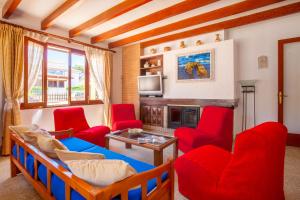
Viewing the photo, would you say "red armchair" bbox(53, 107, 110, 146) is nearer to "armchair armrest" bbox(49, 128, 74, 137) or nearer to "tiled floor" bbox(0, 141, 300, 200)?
"armchair armrest" bbox(49, 128, 74, 137)

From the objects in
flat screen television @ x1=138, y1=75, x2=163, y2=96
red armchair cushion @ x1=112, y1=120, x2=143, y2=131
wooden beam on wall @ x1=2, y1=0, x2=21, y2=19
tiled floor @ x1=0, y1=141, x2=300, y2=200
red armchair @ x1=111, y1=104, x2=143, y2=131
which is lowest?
tiled floor @ x1=0, y1=141, x2=300, y2=200

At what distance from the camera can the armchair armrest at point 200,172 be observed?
1432 mm

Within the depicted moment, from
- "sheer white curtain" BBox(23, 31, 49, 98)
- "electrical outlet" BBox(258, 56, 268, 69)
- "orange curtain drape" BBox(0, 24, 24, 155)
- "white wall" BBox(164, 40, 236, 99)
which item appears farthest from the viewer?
"white wall" BBox(164, 40, 236, 99)

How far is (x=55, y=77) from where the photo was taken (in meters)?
4.00

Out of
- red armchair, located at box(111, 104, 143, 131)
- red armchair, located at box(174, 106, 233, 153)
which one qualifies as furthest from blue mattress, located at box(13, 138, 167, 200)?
red armchair, located at box(111, 104, 143, 131)

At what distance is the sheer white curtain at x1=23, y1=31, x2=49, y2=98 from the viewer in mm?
3381

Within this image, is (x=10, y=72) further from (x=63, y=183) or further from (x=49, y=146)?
(x=63, y=183)

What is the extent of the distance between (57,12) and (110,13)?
0.97 meters

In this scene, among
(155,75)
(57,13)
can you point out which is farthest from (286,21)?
(57,13)

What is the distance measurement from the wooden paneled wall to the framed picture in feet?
4.64

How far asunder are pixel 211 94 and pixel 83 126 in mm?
2966

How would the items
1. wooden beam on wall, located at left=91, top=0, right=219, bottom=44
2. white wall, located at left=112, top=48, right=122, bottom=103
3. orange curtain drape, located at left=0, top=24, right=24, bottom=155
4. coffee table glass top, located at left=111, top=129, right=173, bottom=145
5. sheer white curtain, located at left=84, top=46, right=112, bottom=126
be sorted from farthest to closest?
white wall, located at left=112, top=48, right=122, bottom=103, sheer white curtain, located at left=84, top=46, right=112, bottom=126, orange curtain drape, located at left=0, top=24, right=24, bottom=155, wooden beam on wall, located at left=91, top=0, right=219, bottom=44, coffee table glass top, located at left=111, top=129, right=173, bottom=145

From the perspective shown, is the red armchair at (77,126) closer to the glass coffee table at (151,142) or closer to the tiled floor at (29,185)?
the glass coffee table at (151,142)

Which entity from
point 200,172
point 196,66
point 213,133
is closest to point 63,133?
point 200,172
